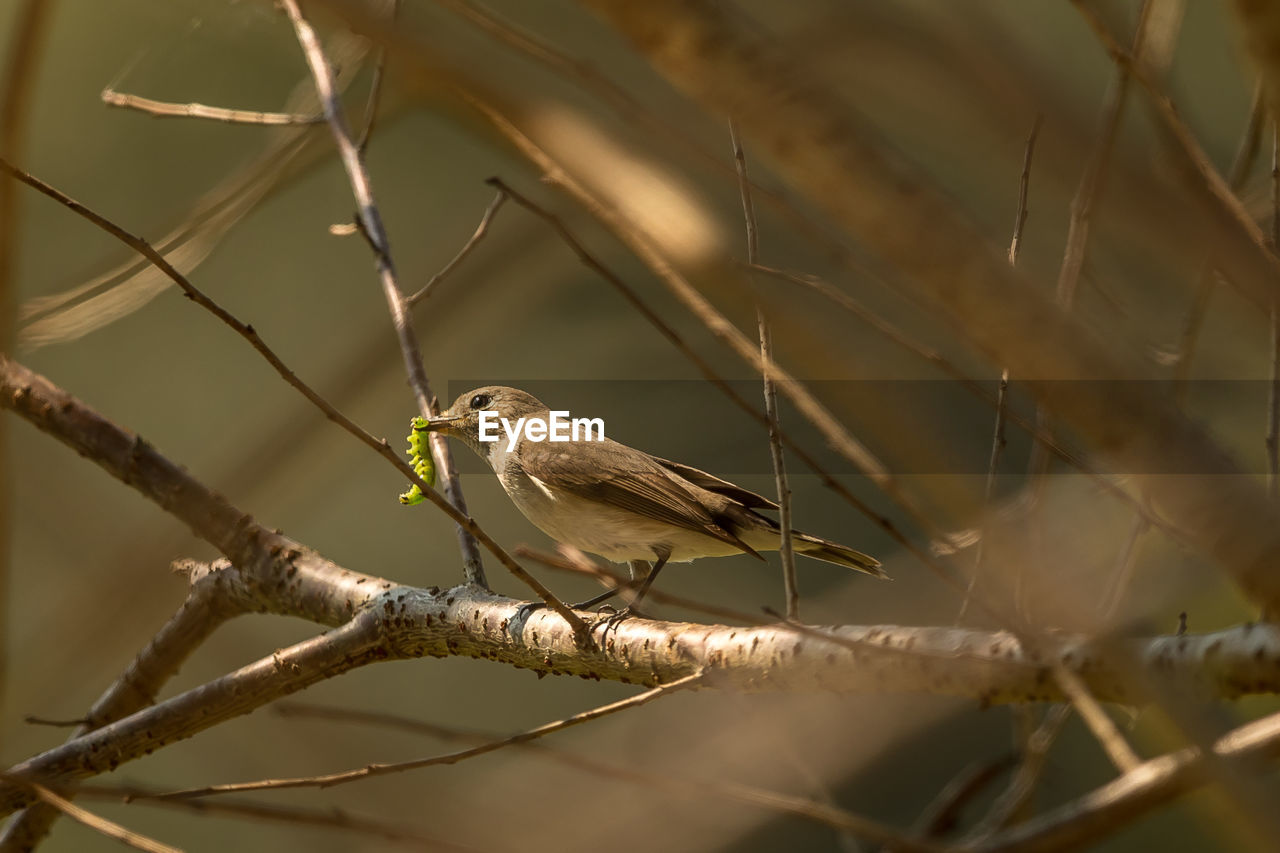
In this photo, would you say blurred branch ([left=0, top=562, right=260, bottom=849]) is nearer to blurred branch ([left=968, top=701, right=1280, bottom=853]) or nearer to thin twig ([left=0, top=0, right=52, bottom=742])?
thin twig ([left=0, top=0, right=52, bottom=742])

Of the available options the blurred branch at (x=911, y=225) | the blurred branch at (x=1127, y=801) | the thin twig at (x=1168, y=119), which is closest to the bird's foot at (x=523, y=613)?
the thin twig at (x=1168, y=119)

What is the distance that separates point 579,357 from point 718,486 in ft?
8.89

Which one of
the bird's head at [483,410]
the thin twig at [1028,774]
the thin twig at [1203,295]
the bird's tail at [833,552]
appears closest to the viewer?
the thin twig at [1203,295]

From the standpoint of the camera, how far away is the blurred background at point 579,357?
2.29 feet

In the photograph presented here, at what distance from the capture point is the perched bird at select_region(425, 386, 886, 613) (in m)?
A: 3.50

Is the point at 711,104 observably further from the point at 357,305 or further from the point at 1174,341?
the point at 357,305

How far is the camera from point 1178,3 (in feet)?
4.77

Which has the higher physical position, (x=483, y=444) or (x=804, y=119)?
(x=483, y=444)

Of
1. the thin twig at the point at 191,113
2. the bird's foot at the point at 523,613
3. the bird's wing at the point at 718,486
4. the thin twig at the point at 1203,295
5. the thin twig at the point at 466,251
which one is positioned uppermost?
the thin twig at the point at 191,113

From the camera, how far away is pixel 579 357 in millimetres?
6152

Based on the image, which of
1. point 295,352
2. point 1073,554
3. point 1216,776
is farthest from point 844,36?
point 295,352

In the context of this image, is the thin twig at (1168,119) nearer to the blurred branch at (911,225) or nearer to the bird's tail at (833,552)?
the blurred branch at (911,225)

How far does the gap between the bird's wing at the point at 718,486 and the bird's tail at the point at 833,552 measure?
7.9 inches

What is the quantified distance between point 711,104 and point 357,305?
20.8 feet
